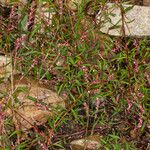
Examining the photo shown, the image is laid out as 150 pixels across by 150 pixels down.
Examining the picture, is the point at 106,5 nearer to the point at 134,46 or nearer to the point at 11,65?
the point at 134,46

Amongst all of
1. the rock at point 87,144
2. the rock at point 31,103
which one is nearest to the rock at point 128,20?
the rock at point 31,103

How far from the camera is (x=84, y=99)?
3891mm

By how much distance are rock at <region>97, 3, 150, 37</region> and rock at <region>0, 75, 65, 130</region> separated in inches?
31.4

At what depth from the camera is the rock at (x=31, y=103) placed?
3742mm

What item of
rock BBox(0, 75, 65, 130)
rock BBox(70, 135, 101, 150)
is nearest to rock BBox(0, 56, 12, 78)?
rock BBox(0, 75, 65, 130)

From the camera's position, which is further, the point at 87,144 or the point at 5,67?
the point at 5,67

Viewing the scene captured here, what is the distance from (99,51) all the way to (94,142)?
0.83 m

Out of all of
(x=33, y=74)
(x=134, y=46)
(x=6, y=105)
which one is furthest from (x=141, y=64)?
(x=6, y=105)

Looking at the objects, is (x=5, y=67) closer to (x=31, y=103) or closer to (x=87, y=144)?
(x=31, y=103)

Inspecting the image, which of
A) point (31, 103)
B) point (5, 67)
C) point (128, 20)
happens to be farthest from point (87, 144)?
point (128, 20)

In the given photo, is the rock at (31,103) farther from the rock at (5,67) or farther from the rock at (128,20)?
the rock at (128,20)

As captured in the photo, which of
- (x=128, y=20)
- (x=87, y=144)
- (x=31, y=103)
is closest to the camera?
(x=87, y=144)

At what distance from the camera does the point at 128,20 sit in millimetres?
4160

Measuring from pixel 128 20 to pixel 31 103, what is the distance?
1.17 m
